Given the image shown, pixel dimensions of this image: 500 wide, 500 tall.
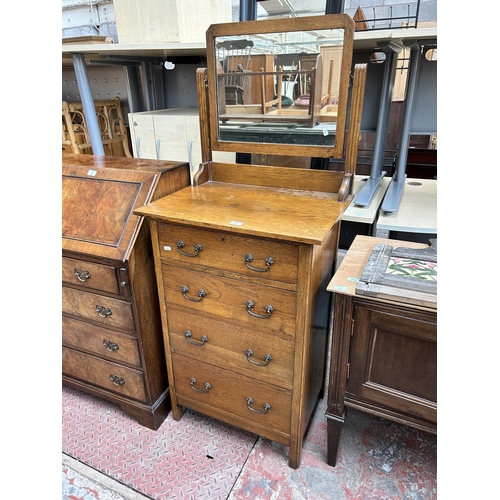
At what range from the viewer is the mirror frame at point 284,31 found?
1.17m

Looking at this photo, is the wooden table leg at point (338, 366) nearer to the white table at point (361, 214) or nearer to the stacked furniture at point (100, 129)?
the white table at point (361, 214)

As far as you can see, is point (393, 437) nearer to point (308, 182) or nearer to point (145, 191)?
point (308, 182)

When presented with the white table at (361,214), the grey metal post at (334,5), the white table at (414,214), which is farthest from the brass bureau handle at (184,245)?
the grey metal post at (334,5)

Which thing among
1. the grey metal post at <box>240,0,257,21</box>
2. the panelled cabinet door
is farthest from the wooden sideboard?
the grey metal post at <box>240,0,257,21</box>

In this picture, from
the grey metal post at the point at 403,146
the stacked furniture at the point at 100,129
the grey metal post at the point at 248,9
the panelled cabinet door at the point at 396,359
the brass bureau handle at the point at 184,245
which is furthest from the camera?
the stacked furniture at the point at 100,129

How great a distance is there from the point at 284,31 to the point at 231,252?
2.59 feet

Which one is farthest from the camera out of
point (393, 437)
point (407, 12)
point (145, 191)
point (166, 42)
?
point (407, 12)

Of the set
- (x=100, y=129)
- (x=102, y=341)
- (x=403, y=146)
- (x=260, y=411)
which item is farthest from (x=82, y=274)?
(x=100, y=129)

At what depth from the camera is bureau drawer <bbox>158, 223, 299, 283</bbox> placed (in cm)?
106

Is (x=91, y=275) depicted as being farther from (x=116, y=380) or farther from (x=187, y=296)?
(x=116, y=380)

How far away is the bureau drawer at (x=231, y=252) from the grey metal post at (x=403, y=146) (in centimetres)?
113

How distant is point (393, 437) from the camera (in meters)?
Result: 1.46

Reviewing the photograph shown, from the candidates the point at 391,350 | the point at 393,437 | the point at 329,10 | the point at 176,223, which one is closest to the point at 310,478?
the point at 393,437

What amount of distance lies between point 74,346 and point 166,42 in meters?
1.87
